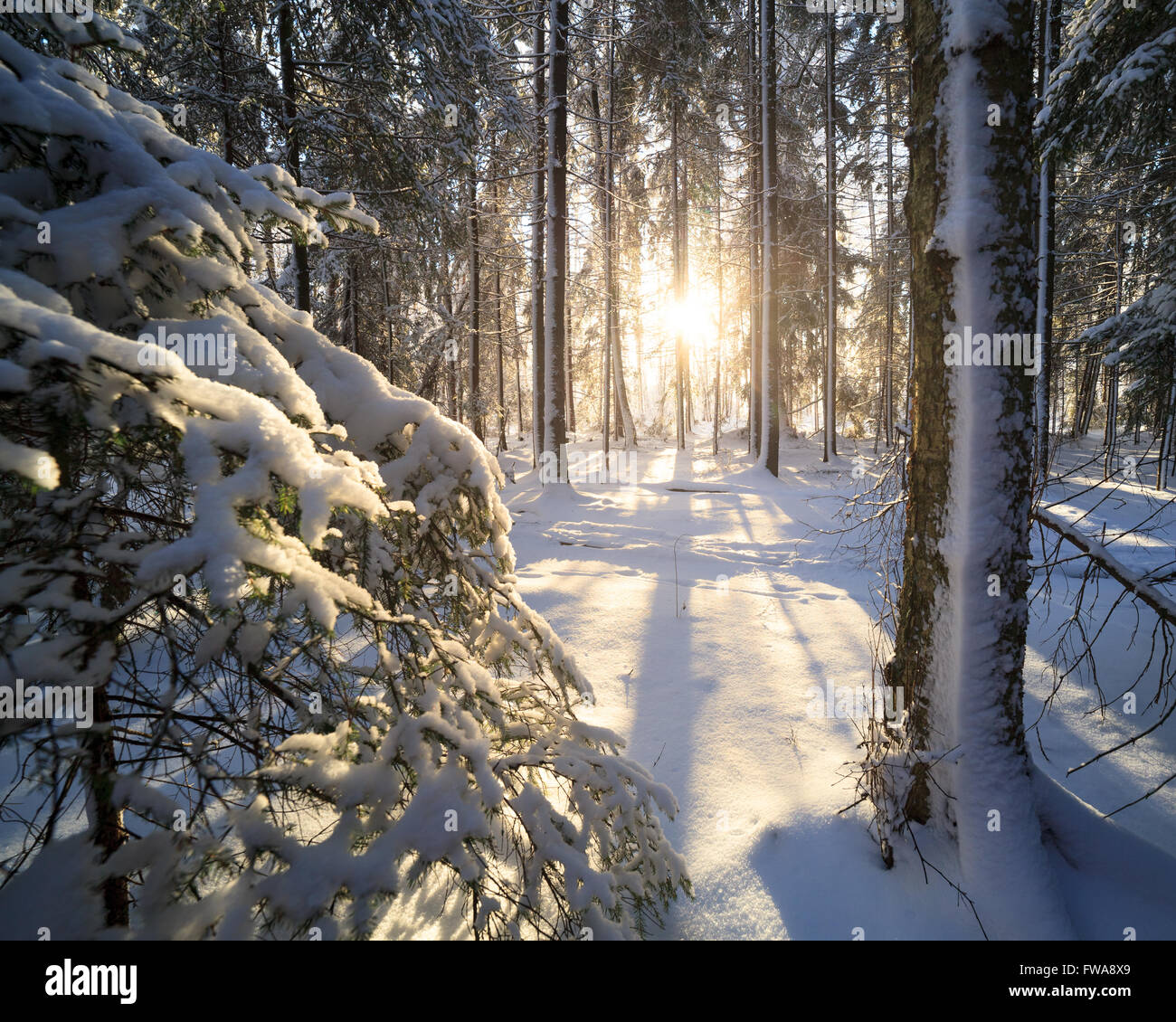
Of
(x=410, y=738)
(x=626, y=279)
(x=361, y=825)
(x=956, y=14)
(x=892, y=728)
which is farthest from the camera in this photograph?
(x=626, y=279)

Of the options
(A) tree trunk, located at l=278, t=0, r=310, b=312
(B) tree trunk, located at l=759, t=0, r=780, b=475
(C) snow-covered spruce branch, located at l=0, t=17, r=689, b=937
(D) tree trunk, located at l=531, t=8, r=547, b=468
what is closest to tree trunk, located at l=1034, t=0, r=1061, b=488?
(B) tree trunk, located at l=759, t=0, r=780, b=475

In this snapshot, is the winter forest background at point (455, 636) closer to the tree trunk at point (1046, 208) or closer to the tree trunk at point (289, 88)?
the tree trunk at point (289, 88)

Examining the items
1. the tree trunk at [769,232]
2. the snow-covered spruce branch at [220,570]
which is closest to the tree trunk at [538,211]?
the tree trunk at [769,232]

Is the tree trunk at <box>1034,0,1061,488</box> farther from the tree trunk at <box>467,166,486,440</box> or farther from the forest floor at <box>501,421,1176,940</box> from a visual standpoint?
the tree trunk at <box>467,166,486,440</box>

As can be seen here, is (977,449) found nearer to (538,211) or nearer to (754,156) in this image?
(538,211)

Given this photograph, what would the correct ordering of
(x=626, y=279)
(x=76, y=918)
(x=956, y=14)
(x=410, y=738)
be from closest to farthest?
(x=76, y=918) → (x=410, y=738) → (x=956, y=14) → (x=626, y=279)

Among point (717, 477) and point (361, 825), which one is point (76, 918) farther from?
point (717, 477)

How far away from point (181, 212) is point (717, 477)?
1401cm

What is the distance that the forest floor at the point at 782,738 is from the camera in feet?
7.31

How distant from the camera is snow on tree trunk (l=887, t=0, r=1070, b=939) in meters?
2.18

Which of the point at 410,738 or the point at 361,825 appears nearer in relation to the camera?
the point at 361,825

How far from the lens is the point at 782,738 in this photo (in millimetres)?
3336

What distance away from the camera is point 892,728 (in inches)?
103
